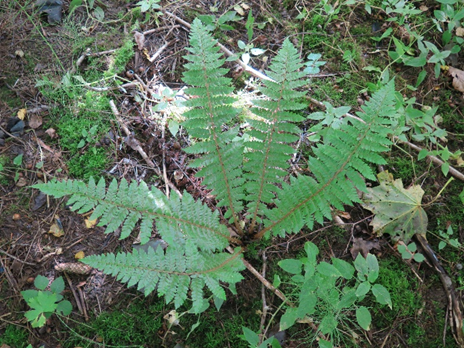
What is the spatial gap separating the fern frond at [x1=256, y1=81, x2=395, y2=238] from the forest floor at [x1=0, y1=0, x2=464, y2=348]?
369 mm

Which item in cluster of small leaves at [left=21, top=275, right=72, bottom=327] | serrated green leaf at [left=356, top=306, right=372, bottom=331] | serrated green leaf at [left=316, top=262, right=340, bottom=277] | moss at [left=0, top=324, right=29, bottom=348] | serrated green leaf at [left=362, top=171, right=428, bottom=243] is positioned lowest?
moss at [left=0, top=324, right=29, bottom=348]

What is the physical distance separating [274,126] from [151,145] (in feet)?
3.14

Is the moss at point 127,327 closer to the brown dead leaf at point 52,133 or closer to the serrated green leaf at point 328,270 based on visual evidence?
the serrated green leaf at point 328,270

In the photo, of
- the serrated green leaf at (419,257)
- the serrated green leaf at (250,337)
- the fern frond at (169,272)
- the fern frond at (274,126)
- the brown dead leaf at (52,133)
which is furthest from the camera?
the brown dead leaf at (52,133)

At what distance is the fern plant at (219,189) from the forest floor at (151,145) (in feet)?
1.22

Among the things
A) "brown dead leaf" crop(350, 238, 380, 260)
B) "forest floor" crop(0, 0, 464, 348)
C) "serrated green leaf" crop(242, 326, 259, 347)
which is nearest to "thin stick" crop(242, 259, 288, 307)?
"forest floor" crop(0, 0, 464, 348)

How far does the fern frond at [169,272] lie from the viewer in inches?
69.0

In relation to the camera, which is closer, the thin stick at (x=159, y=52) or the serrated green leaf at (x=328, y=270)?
the serrated green leaf at (x=328, y=270)

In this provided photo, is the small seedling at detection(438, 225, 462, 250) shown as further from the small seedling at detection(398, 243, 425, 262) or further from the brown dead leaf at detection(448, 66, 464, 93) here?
the brown dead leaf at detection(448, 66, 464, 93)

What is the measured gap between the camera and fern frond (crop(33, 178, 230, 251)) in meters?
1.83

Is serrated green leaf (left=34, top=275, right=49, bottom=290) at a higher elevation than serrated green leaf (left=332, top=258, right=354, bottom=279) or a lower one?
lower

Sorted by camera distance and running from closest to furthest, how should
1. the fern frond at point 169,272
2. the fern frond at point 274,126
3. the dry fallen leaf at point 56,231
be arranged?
1. the fern frond at point 169,272
2. the fern frond at point 274,126
3. the dry fallen leaf at point 56,231

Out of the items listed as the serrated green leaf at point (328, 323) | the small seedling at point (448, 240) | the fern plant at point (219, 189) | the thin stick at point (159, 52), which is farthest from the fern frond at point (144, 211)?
the small seedling at point (448, 240)

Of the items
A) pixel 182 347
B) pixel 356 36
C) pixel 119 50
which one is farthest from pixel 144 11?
pixel 182 347
